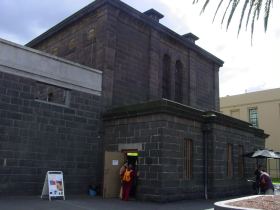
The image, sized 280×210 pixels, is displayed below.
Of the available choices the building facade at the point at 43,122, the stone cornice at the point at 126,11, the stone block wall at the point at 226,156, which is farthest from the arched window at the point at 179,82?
the building facade at the point at 43,122

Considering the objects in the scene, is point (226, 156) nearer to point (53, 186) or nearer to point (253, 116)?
point (53, 186)

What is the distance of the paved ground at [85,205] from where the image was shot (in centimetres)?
1173

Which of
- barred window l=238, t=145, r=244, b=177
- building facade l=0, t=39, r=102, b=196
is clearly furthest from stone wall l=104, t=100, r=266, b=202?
building facade l=0, t=39, r=102, b=196

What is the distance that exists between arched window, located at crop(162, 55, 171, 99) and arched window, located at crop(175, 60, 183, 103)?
1092 mm

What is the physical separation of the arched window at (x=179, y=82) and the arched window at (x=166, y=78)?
1.09 m

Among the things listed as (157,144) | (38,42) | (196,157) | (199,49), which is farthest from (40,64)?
(199,49)

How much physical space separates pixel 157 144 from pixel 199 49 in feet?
43.4

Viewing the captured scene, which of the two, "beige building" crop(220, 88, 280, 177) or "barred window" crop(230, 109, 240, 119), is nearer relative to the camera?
"beige building" crop(220, 88, 280, 177)

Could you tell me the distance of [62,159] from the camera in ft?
51.1

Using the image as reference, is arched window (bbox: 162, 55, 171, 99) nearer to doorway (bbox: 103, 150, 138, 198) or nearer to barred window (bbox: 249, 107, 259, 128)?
doorway (bbox: 103, 150, 138, 198)

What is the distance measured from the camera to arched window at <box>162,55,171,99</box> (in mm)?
22797

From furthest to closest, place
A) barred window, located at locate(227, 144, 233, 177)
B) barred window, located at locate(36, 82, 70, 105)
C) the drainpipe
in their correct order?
barred window, located at locate(36, 82, 70, 105) → barred window, located at locate(227, 144, 233, 177) → the drainpipe

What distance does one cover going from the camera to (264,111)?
133 feet

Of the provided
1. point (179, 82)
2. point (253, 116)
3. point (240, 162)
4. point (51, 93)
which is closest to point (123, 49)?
point (51, 93)
